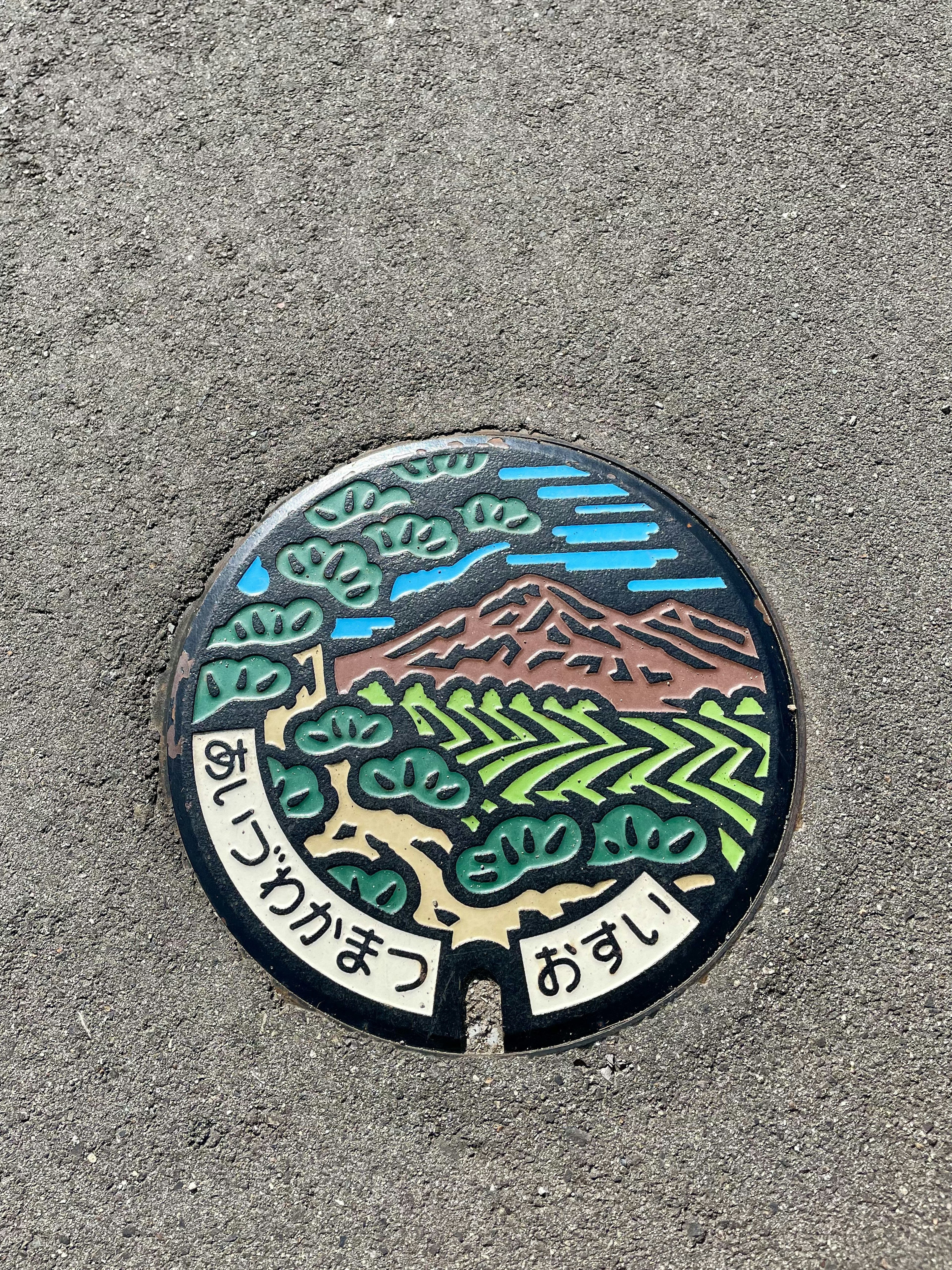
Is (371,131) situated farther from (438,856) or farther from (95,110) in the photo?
(438,856)

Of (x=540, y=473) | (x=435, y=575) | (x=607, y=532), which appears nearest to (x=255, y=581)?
(x=435, y=575)

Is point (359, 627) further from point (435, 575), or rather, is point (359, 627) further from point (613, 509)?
point (613, 509)

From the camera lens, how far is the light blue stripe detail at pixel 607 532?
271 cm

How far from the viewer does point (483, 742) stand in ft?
8.38

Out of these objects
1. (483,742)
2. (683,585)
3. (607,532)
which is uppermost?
(607,532)

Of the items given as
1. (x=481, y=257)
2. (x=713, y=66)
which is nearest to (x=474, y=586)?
(x=481, y=257)

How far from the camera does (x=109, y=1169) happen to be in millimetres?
2301

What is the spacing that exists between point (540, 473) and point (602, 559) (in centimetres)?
28

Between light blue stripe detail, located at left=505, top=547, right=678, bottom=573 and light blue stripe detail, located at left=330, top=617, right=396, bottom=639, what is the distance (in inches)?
13.7

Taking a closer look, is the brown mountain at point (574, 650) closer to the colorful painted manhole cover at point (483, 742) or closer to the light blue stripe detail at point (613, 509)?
the colorful painted manhole cover at point (483, 742)

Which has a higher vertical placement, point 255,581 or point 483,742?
point 255,581

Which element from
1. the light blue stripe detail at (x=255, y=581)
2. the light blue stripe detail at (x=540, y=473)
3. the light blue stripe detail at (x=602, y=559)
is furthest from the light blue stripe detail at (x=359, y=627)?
the light blue stripe detail at (x=540, y=473)

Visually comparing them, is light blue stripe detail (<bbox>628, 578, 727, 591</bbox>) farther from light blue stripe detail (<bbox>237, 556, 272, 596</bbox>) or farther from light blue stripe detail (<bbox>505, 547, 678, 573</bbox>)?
light blue stripe detail (<bbox>237, 556, 272, 596</bbox>)

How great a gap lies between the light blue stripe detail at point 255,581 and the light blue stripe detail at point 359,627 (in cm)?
21
